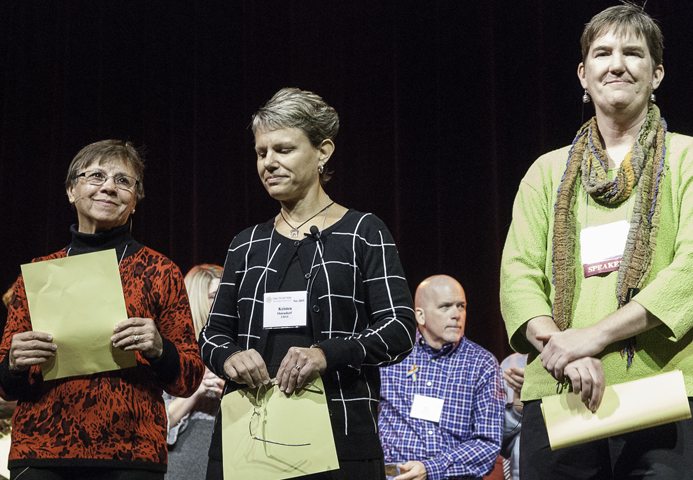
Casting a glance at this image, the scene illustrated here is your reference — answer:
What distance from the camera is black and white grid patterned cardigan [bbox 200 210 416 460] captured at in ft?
5.20

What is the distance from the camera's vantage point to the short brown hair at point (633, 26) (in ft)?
5.47

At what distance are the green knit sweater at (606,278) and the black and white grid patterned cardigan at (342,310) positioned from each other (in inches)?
11.4

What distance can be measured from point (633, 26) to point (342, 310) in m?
0.99

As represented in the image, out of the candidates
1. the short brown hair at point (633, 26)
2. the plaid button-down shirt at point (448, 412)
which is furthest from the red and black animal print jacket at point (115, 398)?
the plaid button-down shirt at point (448, 412)

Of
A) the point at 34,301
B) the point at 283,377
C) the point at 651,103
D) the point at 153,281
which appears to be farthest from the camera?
the point at 153,281

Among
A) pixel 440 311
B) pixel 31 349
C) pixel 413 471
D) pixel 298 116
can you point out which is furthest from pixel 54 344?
pixel 440 311

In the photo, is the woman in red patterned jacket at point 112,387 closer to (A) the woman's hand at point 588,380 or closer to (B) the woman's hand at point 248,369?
(B) the woman's hand at point 248,369

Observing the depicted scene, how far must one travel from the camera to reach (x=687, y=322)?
142 centimetres

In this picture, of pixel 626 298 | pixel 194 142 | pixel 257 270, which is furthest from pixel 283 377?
pixel 194 142

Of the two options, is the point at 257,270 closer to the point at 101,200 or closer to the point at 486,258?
the point at 101,200

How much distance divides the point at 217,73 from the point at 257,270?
12.8ft

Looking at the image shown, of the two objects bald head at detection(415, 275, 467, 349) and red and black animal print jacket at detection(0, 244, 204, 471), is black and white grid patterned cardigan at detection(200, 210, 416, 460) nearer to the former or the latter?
red and black animal print jacket at detection(0, 244, 204, 471)

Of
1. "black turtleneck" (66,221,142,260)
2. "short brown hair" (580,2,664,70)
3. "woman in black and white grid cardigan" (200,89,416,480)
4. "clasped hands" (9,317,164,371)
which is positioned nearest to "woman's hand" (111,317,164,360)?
"clasped hands" (9,317,164,371)

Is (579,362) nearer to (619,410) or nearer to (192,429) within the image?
(619,410)
